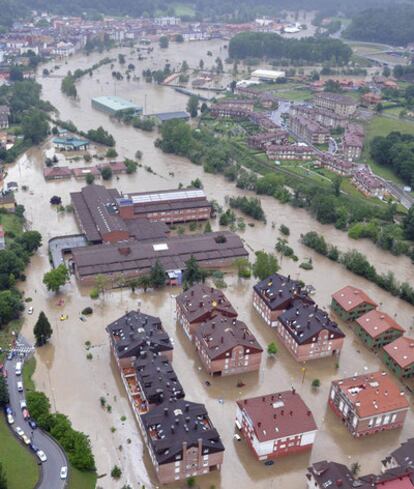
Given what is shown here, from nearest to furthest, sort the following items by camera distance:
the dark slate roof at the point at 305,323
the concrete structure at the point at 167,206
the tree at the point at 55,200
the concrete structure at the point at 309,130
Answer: the dark slate roof at the point at 305,323
the concrete structure at the point at 167,206
the tree at the point at 55,200
the concrete structure at the point at 309,130

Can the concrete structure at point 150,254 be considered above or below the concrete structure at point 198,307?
below

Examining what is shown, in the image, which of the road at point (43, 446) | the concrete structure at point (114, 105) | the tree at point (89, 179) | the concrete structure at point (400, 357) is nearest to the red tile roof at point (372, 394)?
the concrete structure at point (400, 357)

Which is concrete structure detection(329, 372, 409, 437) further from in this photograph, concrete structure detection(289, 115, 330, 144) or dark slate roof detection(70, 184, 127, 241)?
concrete structure detection(289, 115, 330, 144)

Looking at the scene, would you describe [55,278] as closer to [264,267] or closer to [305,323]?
[264,267]

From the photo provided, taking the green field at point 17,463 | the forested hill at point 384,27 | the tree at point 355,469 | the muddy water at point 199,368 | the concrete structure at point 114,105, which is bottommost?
the muddy water at point 199,368

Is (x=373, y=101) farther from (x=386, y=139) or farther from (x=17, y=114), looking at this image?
(x=17, y=114)

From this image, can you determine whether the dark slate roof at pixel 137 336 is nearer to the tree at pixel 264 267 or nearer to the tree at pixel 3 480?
the tree at pixel 3 480

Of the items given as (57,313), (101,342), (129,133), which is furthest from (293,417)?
(129,133)
